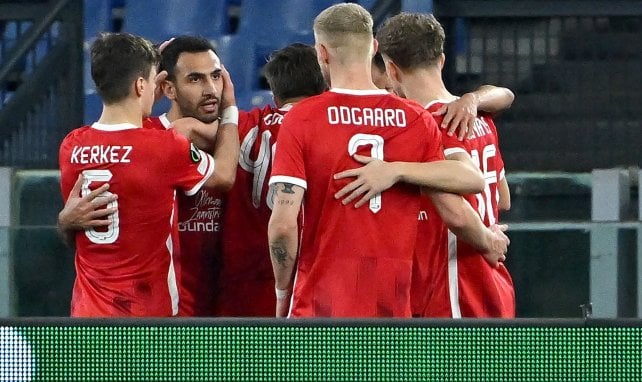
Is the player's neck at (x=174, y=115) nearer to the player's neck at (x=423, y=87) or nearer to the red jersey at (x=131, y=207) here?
the red jersey at (x=131, y=207)

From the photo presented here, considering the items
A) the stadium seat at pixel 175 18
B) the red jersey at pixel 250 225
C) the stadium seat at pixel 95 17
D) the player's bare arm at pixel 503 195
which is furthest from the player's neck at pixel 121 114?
the stadium seat at pixel 95 17

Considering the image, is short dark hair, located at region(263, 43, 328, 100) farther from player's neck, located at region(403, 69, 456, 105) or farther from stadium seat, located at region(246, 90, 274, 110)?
stadium seat, located at region(246, 90, 274, 110)

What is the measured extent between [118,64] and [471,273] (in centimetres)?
123

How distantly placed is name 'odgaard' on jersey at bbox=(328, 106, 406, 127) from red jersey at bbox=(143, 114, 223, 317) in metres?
0.62

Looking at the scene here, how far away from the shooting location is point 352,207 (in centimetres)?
348

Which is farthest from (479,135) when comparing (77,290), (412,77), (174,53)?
(77,290)

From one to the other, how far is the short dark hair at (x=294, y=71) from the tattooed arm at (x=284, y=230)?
0.57m

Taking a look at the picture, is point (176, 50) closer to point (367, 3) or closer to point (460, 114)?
point (460, 114)

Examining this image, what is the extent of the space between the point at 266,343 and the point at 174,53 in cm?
153

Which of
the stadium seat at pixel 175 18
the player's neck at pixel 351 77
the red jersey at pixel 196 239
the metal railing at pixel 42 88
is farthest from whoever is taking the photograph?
the stadium seat at pixel 175 18

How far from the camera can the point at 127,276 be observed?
3.69 m

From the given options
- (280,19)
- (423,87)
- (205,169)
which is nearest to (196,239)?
(205,169)

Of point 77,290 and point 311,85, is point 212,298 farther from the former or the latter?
point 311,85

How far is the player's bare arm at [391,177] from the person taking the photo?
344cm
